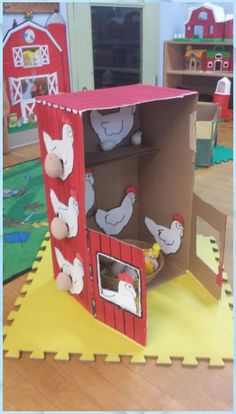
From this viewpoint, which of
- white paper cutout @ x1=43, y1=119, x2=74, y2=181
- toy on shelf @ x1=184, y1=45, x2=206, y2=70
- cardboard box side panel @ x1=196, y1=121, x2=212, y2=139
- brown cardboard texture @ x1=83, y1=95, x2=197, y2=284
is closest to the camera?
white paper cutout @ x1=43, y1=119, x2=74, y2=181

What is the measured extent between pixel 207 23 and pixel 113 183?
102 inches

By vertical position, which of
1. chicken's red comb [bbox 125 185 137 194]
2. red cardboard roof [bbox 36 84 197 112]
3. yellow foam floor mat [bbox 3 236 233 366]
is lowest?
yellow foam floor mat [bbox 3 236 233 366]

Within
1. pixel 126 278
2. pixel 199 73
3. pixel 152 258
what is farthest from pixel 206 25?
pixel 126 278

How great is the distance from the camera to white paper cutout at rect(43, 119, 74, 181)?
3.16ft

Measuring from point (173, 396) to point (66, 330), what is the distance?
33 cm

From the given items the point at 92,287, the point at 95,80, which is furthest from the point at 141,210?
the point at 95,80

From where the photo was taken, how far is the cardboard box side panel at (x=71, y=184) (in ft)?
3.08

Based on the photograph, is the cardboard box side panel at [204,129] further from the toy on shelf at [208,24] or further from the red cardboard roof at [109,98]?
the toy on shelf at [208,24]

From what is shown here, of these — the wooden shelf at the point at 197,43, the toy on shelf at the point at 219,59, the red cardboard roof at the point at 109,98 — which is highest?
the wooden shelf at the point at 197,43

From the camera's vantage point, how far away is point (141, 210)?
140cm

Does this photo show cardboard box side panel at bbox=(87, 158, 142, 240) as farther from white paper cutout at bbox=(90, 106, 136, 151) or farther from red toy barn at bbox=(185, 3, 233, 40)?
red toy barn at bbox=(185, 3, 233, 40)

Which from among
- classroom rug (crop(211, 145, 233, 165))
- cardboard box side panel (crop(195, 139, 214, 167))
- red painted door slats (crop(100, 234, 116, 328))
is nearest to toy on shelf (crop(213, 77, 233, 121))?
classroom rug (crop(211, 145, 233, 165))

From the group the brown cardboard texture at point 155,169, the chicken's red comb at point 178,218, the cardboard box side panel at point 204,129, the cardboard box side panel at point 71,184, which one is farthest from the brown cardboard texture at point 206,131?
the cardboard box side panel at point 71,184

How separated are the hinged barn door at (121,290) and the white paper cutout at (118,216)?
0.28 meters
